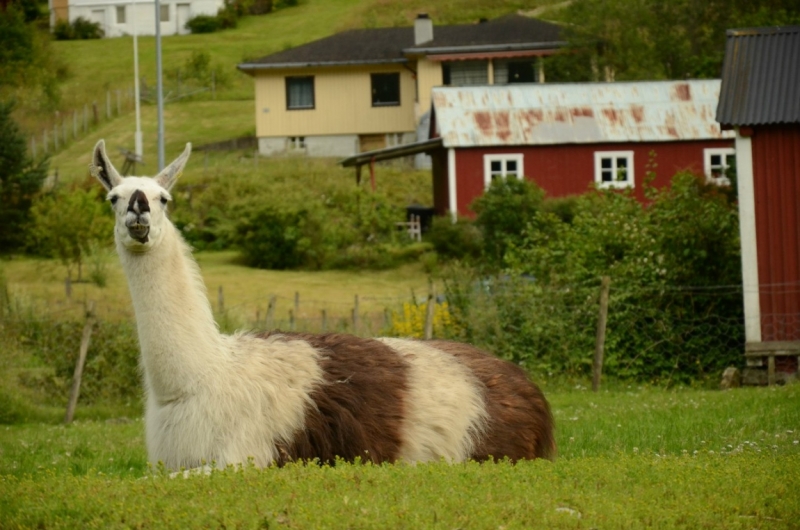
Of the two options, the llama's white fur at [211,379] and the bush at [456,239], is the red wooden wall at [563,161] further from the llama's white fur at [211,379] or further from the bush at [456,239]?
the llama's white fur at [211,379]

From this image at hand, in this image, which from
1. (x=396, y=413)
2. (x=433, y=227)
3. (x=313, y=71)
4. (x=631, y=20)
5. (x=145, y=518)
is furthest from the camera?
(x=313, y=71)

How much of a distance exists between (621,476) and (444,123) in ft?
115

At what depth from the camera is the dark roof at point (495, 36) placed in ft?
189

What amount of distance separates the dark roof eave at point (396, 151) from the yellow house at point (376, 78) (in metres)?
13.2

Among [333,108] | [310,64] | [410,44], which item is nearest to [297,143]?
[333,108]

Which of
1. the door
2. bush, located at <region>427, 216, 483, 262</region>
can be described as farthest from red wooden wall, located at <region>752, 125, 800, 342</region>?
the door

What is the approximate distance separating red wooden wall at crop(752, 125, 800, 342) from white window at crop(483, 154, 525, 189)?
2184 cm

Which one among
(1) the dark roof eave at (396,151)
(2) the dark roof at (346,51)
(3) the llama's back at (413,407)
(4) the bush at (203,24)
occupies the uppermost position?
(4) the bush at (203,24)

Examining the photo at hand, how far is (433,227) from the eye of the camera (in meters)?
39.1

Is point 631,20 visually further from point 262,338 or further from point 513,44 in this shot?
point 262,338

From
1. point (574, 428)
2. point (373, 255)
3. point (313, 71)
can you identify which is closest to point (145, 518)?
point (574, 428)

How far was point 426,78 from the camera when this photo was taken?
58.9m

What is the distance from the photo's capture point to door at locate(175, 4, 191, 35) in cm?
8988

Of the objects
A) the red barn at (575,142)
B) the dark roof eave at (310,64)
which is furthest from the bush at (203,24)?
the red barn at (575,142)
